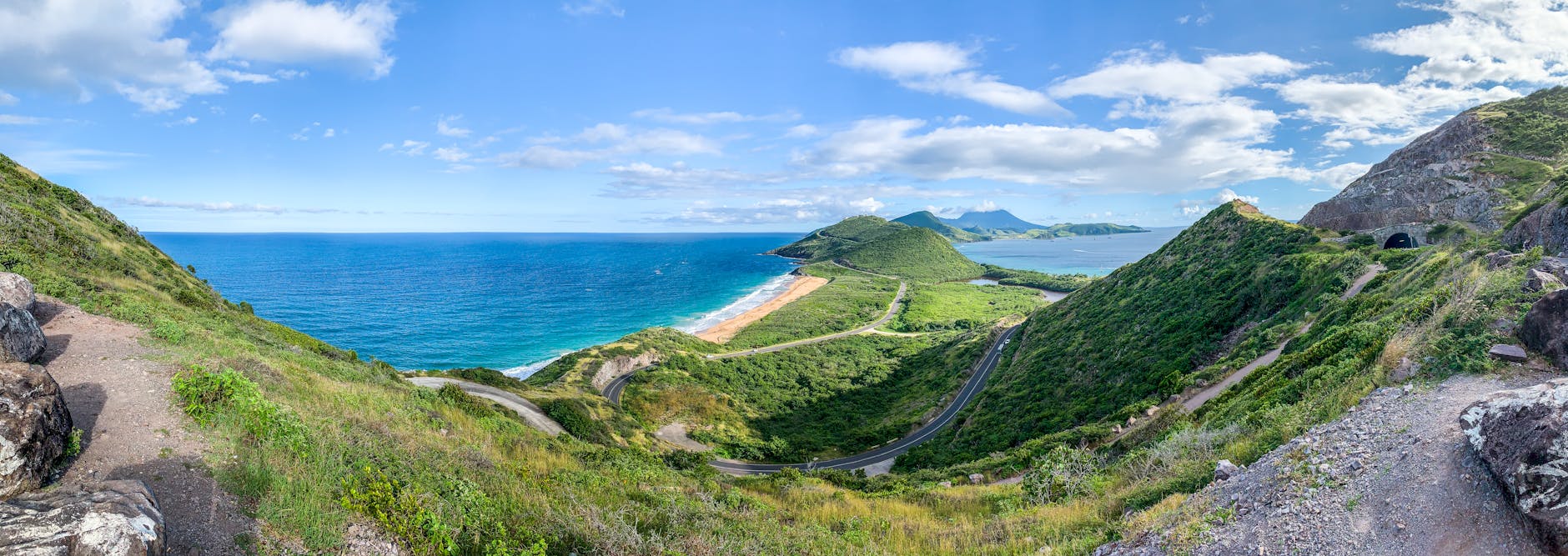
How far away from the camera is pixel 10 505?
489cm

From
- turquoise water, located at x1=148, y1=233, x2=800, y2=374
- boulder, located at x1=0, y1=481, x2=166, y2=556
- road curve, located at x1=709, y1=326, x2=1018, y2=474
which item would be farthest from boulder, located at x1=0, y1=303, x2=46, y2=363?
turquoise water, located at x1=148, y1=233, x2=800, y2=374

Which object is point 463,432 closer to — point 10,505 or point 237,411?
point 237,411

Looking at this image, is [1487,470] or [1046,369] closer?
[1487,470]

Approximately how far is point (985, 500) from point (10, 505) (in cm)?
1592

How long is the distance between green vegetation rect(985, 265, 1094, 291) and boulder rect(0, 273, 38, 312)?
144m

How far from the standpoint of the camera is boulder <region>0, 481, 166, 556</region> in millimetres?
4559

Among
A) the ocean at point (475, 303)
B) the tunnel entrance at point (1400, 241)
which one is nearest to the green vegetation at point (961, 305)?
the ocean at point (475, 303)

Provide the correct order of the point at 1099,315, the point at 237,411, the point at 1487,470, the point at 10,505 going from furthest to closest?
the point at 1099,315 → the point at 237,411 → the point at 1487,470 → the point at 10,505

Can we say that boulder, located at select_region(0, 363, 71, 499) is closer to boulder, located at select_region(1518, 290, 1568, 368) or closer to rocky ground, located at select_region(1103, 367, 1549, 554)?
rocky ground, located at select_region(1103, 367, 1549, 554)

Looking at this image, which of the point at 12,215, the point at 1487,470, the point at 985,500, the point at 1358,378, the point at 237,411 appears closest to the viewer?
the point at 1487,470

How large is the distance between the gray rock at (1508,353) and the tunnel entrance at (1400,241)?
31620mm

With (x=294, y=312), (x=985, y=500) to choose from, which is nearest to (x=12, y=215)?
(x=985, y=500)

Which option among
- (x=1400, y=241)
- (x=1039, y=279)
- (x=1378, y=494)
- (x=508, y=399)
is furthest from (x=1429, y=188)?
(x=1039, y=279)

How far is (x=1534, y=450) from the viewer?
5.86m
